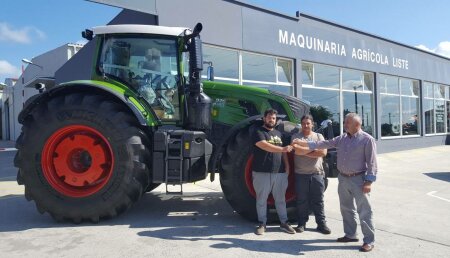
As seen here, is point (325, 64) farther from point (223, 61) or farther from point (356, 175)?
point (356, 175)

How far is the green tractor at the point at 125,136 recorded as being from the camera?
510 cm

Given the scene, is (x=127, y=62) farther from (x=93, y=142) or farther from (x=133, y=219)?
(x=133, y=219)

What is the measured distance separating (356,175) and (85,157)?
3561 mm

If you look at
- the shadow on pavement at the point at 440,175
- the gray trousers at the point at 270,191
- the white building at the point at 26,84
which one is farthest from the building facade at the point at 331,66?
the white building at the point at 26,84

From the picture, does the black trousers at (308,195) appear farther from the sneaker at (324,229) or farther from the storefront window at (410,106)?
the storefront window at (410,106)

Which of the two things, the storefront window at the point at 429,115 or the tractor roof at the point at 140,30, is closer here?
the tractor roof at the point at 140,30

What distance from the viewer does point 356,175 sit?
448 centimetres

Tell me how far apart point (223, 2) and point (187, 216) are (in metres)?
7.15

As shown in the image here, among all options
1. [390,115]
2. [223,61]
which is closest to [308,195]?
[223,61]

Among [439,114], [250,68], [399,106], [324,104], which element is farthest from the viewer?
[439,114]

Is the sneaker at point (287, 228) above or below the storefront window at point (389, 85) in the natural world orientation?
below

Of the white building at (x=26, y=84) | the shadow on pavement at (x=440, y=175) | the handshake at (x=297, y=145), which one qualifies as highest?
the white building at (x=26, y=84)

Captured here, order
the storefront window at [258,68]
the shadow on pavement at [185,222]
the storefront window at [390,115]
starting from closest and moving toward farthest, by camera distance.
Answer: the shadow on pavement at [185,222] < the storefront window at [258,68] < the storefront window at [390,115]

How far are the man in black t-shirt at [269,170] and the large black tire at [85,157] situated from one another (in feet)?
4.89
